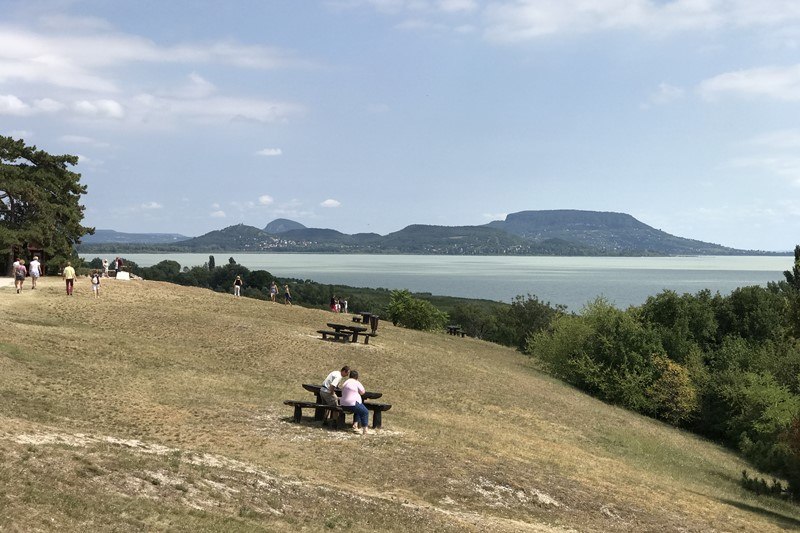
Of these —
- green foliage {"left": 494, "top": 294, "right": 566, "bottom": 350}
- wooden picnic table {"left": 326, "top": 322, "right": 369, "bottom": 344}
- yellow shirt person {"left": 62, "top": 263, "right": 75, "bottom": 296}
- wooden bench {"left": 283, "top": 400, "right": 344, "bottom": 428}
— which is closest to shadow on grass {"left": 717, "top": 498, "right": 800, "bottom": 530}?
wooden bench {"left": 283, "top": 400, "right": 344, "bottom": 428}

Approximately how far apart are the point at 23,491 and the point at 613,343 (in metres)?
40.2

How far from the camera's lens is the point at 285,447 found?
16.1 metres

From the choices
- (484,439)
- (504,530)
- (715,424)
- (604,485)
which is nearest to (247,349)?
(484,439)

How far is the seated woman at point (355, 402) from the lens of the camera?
18531 millimetres

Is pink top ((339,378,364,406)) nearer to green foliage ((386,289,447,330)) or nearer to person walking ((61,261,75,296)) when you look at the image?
person walking ((61,261,75,296))

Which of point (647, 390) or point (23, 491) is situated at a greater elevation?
point (23, 491)

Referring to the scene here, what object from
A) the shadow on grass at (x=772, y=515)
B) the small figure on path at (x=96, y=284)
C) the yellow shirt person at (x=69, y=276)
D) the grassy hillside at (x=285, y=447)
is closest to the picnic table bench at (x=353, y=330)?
the grassy hillside at (x=285, y=447)

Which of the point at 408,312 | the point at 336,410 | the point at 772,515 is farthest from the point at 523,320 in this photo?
the point at 336,410

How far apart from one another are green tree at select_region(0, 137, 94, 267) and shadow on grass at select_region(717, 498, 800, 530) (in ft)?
159

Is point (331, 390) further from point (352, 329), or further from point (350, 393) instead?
point (352, 329)

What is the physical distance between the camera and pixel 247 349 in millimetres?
29922

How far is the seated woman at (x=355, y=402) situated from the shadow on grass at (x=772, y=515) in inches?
442

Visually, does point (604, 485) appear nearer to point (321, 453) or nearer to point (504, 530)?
point (504, 530)

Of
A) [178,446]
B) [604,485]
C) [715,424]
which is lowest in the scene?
[715,424]
